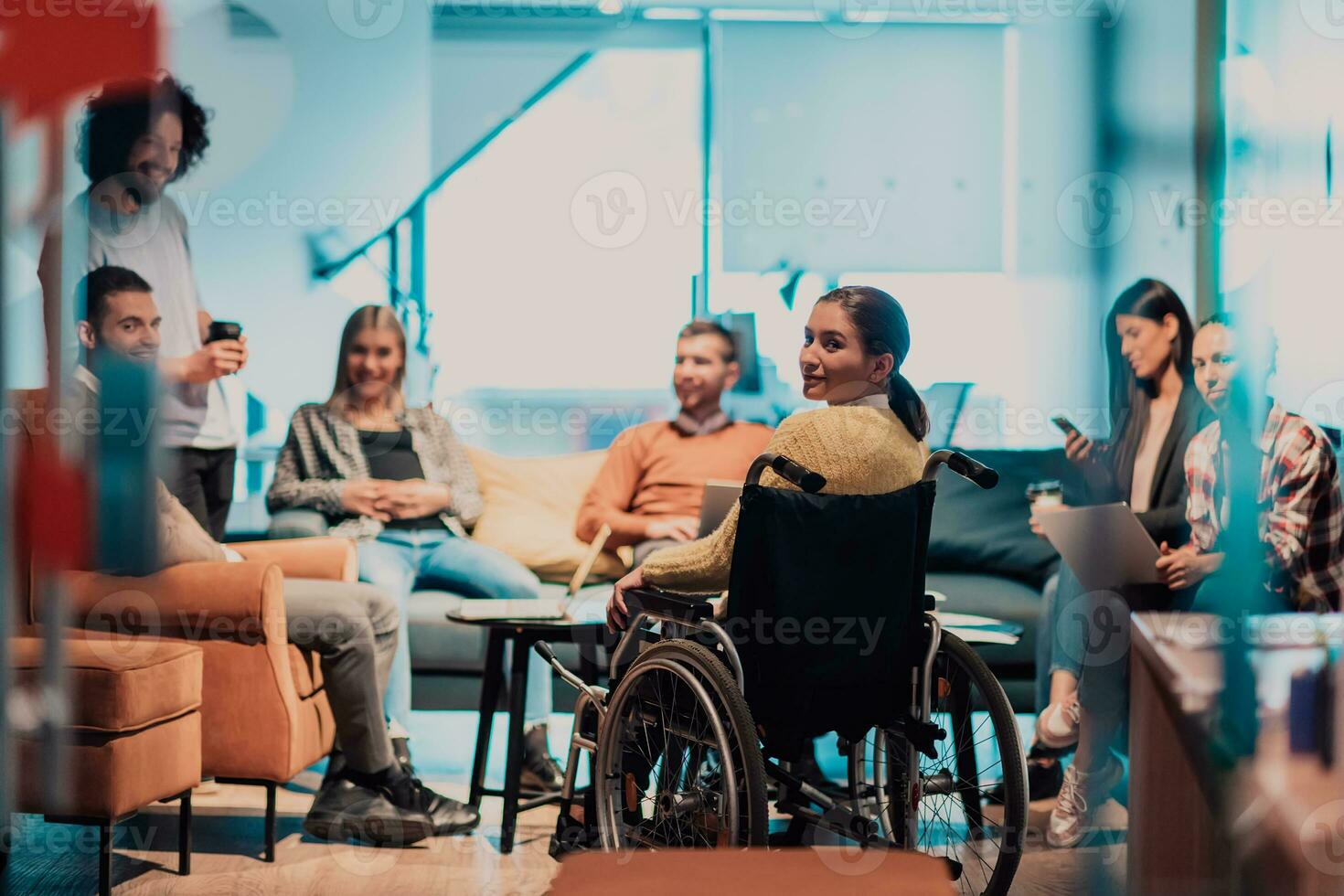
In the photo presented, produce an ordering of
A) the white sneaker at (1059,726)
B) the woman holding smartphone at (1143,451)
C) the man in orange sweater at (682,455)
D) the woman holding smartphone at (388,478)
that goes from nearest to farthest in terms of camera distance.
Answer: the woman holding smartphone at (1143,451), the white sneaker at (1059,726), the woman holding smartphone at (388,478), the man in orange sweater at (682,455)

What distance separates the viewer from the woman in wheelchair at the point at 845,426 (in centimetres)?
182

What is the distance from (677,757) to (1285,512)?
3.00 feet

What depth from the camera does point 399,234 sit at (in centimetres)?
423

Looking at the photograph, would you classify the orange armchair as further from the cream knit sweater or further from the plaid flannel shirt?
the plaid flannel shirt

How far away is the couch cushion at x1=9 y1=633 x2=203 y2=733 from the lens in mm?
2111

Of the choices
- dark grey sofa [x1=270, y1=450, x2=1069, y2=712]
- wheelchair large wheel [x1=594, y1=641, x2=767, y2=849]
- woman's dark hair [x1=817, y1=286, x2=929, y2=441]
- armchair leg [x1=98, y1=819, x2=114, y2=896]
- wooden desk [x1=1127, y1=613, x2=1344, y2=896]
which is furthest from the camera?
dark grey sofa [x1=270, y1=450, x2=1069, y2=712]

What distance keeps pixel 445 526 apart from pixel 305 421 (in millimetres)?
482

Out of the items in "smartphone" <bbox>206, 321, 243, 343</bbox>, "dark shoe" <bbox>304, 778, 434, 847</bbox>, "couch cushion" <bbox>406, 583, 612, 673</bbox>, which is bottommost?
"dark shoe" <bbox>304, 778, 434, 847</bbox>

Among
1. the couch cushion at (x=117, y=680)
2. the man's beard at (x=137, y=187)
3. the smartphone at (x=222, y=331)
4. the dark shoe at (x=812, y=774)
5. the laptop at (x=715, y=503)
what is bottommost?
the dark shoe at (x=812, y=774)

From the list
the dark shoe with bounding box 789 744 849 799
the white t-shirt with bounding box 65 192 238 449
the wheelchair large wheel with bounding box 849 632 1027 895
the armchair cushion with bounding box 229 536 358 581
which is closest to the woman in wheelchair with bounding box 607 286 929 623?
the wheelchair large wheel with bounding box 849 632 1027 895

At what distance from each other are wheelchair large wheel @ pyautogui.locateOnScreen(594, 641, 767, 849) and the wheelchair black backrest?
0.26 feet

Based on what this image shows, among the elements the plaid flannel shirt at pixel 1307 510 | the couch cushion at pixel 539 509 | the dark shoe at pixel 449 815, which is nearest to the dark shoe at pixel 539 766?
the dark shoe at pixel 449 815

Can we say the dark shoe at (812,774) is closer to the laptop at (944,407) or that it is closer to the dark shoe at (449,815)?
the dark shoe at (449,815)

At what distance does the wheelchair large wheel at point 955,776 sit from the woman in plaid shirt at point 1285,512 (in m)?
0.39
